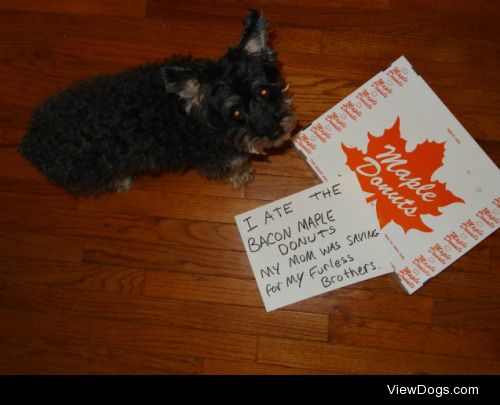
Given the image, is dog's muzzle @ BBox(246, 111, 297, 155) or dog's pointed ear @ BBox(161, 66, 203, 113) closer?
dog's pointed ear @ BBox(161, 66, 203, 113)

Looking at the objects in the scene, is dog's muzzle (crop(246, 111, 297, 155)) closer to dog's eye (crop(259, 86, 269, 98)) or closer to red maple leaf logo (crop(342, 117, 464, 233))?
dog's eye (crop(259, 86, 269, 98))

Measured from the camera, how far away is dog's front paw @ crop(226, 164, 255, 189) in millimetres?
2083

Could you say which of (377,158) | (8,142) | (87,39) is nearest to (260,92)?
(377,158)

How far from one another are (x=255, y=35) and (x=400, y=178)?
932 mm

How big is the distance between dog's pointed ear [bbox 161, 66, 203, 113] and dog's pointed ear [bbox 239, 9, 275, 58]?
22 cm

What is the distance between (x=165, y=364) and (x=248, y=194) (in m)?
0.85

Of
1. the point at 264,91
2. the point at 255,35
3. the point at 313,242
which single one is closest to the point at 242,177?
the point at 313,242

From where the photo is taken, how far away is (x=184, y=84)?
160 cm

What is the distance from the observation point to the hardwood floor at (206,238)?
2.01 metres

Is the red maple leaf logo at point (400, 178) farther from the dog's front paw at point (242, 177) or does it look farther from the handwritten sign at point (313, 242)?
the dog's front paw at point (242, 177)

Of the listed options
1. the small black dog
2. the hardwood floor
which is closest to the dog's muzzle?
the small black dog

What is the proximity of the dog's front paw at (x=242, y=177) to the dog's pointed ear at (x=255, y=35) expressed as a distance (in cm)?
57

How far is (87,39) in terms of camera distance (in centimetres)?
232
